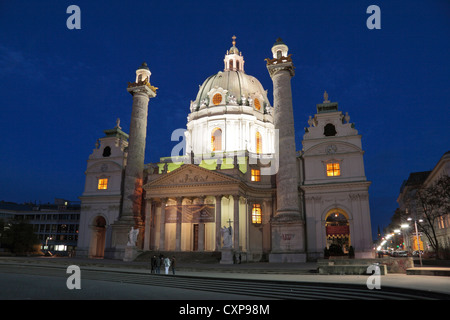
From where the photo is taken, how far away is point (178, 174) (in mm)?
44156

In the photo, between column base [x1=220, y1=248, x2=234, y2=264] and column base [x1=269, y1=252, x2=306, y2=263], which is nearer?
column base [x1=269, y1=252, x2=306, y2=263]

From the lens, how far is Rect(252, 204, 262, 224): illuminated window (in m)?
46.0

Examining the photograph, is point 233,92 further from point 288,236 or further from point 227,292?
point 227,292

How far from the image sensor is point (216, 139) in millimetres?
59125

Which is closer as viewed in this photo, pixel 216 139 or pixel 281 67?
pixel 281 67

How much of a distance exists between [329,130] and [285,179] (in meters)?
11.1

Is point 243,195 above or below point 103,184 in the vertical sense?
below

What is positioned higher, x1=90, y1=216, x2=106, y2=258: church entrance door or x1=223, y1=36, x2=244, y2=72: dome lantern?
x1=223, y1=36, x2=244, y2=72: dome lantern

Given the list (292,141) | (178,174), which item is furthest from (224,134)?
(292,141)

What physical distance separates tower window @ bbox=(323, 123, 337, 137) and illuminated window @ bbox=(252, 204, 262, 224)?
1326 cm

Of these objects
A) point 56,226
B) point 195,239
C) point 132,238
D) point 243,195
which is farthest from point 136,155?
point 56,226

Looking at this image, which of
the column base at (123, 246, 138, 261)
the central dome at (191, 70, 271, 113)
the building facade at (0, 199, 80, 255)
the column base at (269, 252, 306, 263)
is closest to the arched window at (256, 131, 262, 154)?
the central dome at (191, 70, 271, 113)

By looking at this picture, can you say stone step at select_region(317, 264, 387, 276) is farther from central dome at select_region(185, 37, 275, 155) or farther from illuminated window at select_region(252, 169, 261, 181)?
central dome at select_region(185, 37, 275, 155)
